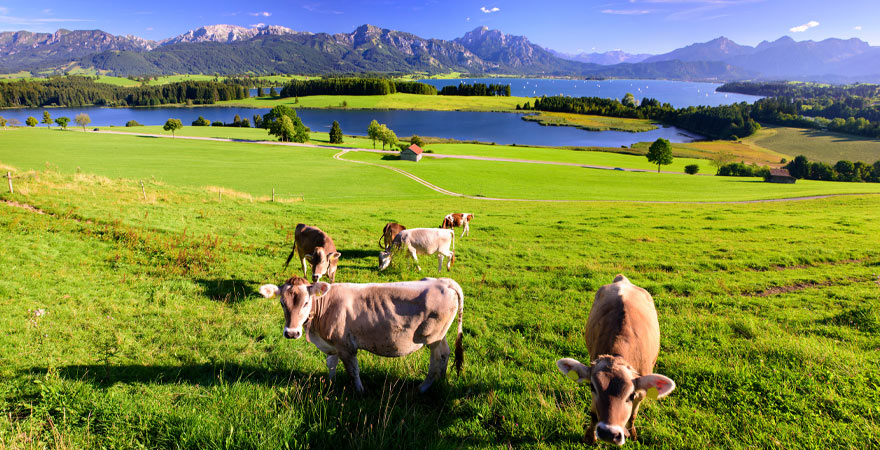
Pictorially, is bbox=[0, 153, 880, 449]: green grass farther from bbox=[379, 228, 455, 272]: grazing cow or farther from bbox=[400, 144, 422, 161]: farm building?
bbox=[400, 144, 422, 161]: farm building

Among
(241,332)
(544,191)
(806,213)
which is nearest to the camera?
(241,332)

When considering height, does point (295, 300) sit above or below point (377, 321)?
above

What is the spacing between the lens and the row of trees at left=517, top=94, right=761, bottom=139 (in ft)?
487

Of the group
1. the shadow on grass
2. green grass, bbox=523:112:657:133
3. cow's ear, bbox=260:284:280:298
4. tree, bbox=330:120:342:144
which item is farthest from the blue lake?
cow's ear, bbox=260:284:280:298

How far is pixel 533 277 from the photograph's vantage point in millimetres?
12969

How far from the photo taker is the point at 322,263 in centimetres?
1134

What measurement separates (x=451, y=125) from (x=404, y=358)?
151 m

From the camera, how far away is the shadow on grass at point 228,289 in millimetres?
9906

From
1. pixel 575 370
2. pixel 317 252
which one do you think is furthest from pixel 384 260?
pixel 575 370

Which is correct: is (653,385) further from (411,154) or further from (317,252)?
(411,154)

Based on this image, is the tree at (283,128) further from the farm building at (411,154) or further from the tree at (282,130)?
the farm building at (411,154)

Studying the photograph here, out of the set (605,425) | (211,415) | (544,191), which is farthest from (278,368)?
(544,191)

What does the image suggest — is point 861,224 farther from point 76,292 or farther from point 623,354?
point 76,292

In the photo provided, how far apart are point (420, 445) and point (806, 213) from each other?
118ft
